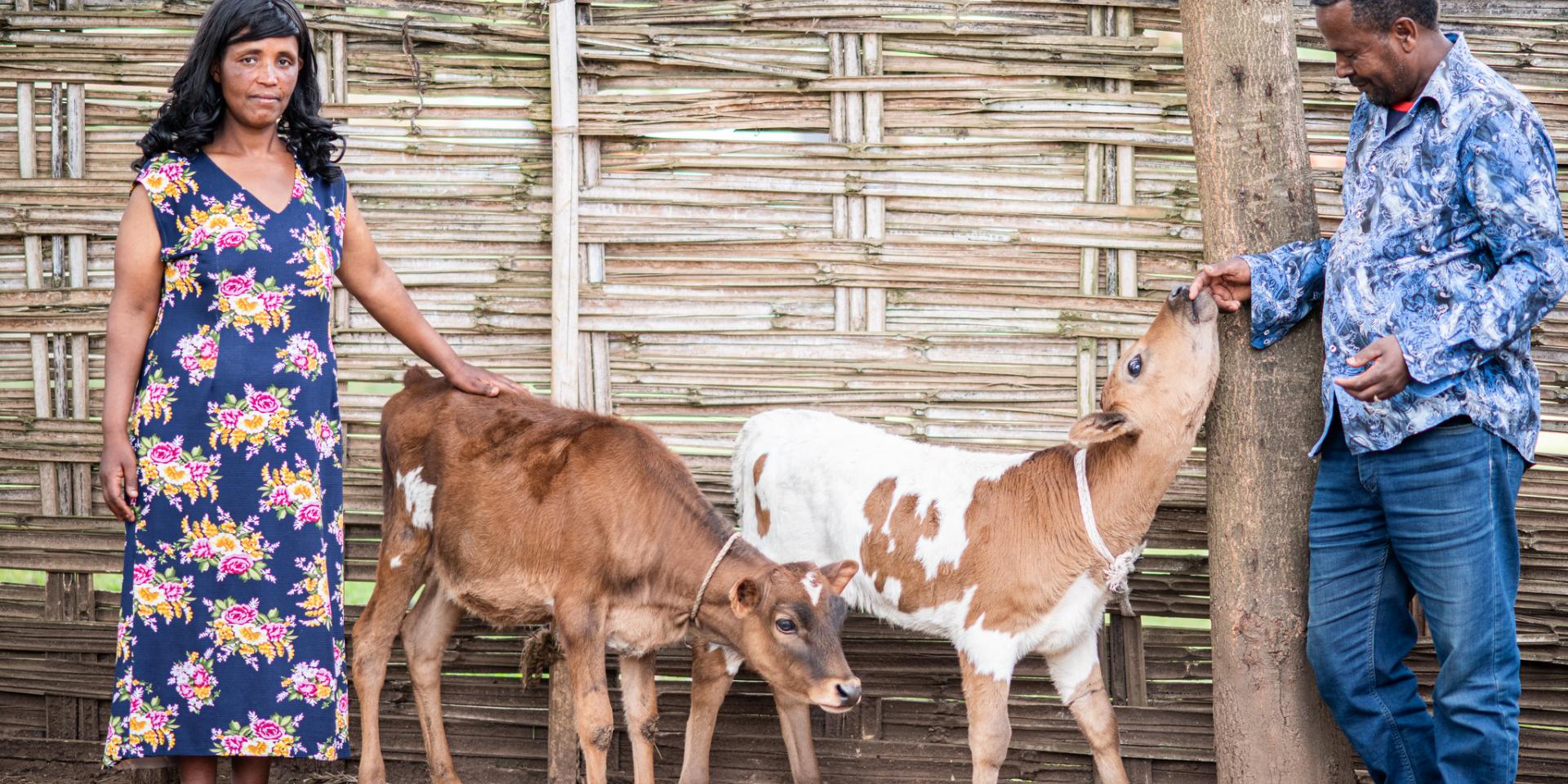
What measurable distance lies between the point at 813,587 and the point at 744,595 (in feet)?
0.78

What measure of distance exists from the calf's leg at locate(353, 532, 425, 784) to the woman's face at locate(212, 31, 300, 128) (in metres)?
2.11

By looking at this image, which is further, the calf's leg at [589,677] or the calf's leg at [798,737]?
the calf's leg at [798,737]

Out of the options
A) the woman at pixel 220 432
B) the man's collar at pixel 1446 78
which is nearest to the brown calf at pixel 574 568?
the woman at pixel 220 432

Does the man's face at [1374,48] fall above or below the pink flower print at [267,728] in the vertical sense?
above

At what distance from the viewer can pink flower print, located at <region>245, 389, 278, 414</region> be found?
4.34 m

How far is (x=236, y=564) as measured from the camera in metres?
4.30

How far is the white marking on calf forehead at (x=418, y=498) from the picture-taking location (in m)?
5.76

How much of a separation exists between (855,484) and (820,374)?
650 mm

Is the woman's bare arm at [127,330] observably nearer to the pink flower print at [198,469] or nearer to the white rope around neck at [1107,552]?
the pink flower print at [198,469]

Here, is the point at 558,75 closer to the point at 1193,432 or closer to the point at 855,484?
the point at 855,484

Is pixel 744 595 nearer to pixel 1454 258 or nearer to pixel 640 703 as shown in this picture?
pixel 640 703

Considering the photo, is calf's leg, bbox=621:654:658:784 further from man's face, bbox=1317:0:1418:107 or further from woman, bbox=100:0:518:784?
man's face, bbox=1317:0:1418:107

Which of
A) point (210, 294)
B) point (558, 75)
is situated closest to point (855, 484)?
point (558, 75)

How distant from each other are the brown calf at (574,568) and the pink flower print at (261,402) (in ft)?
4.42
